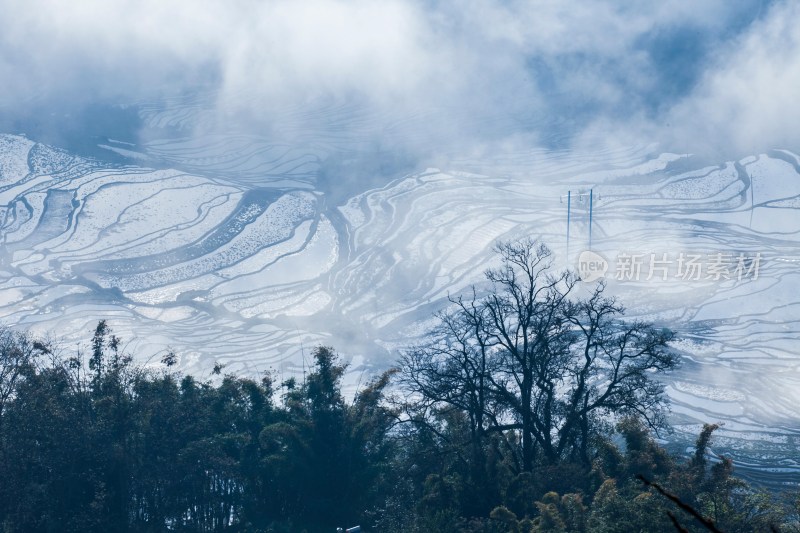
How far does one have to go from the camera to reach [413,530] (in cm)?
1480

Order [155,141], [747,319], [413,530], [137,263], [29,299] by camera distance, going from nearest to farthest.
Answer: [413,530], [747,319], [29,299], [137,263], [155,141]

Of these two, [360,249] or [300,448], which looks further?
[360,249]

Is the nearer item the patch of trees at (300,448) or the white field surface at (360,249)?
the patch of trees at (300,448)

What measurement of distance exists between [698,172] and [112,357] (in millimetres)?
35415

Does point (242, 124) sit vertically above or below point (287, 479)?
above

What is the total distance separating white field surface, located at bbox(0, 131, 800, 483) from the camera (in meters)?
34.4

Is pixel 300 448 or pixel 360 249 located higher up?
pixel 360 249

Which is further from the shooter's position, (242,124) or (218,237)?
(242,124)

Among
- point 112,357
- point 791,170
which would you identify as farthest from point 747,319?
point 112,357

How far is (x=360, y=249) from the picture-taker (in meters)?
42.2

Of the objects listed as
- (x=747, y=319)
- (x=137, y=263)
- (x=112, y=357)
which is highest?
(x=137, y=263)

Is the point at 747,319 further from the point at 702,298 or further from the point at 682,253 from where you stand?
the point at 682,253

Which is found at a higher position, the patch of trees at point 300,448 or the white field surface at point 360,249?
the white field surface at point 360,249

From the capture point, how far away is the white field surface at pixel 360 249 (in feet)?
113
